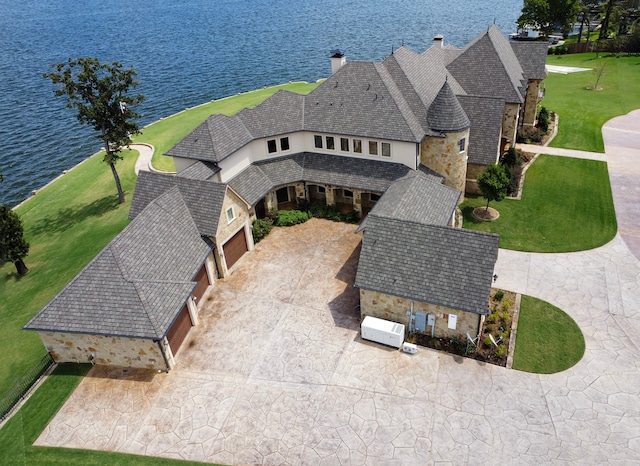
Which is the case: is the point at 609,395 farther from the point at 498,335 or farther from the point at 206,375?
the point at 206,375

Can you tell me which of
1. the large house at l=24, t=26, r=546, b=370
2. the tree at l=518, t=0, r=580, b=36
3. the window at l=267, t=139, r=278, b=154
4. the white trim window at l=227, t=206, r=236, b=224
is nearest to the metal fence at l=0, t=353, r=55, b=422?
the large house at l=24, t=26, r=546, b=370

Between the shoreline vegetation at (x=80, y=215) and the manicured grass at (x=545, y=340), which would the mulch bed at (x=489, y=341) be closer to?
the manicured grass at (x=545, y=340)

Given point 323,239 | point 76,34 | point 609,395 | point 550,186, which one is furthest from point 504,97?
point 76,34

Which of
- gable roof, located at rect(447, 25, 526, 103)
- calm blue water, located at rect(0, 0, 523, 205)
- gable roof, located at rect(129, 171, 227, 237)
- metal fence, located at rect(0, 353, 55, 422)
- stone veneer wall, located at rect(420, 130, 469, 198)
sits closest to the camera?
metal fence, located at rect(0, 353, 55, 422)

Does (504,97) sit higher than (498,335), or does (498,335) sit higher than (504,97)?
(504,97)

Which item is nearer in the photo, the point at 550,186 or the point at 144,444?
the point at 144,444

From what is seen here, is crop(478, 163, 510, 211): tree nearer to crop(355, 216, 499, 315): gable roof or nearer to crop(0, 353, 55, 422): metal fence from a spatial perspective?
crop(355, 216, 499, 315): gable roof

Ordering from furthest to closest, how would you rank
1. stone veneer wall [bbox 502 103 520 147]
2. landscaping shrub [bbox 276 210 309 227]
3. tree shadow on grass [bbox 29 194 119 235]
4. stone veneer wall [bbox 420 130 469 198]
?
stone veneer wall [bbox 502 103 520 147] → tree shadow on grass [bbox 29 194 119 235] → landscaping shrub [bbox 276 210 309 227] → stone veneer wall [bbox 420 130 469 198]
